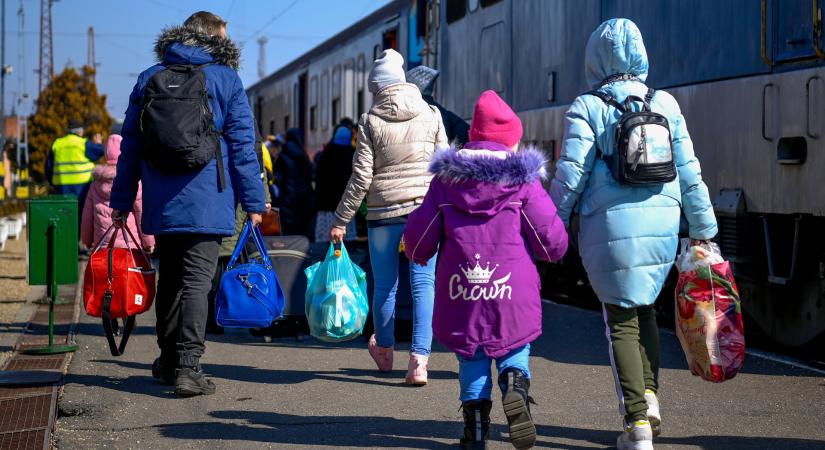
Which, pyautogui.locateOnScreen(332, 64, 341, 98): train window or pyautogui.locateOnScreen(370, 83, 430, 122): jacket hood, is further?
pyautogui.locateOnScreen(332, 64, 341, 98): train window

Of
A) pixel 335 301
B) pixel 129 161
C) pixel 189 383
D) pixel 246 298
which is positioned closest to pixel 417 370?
pixel 335 301

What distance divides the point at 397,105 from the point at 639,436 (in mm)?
2626

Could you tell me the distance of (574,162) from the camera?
15.8 ft

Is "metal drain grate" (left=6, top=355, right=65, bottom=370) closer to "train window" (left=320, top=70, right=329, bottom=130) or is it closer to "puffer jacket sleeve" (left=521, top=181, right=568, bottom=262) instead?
"puffer jacket sleeve" (left=521, top=181, right=568, bottom=262)

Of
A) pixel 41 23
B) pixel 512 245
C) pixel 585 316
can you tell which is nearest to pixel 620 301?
pixel 512 245

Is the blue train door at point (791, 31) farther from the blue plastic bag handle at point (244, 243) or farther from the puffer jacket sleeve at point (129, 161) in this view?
the puffer jacket sleeve at point (129, 161)

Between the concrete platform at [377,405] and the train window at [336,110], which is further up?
the train window at [336,110]

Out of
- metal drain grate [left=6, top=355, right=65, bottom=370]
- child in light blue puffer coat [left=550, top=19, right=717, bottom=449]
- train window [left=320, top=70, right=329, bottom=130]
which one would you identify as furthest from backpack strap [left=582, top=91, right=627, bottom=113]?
train window [left=320, top=70, right=329, bottom=130]

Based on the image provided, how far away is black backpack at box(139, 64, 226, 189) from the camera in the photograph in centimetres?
596

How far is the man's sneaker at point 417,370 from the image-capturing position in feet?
21.1

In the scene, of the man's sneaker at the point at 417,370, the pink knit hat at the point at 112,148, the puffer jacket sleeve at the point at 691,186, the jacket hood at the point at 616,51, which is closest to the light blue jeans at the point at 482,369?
the puffer jacket sleeve at the point at 691,186

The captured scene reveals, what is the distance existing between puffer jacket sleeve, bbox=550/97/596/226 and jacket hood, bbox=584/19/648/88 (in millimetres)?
238

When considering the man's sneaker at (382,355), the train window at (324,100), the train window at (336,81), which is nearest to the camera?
the man's sneaker at (382,355)

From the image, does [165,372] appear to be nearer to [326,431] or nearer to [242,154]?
[242,154]
